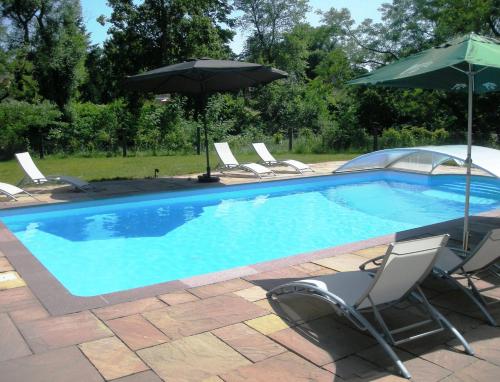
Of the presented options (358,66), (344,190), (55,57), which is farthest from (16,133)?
(358,66)

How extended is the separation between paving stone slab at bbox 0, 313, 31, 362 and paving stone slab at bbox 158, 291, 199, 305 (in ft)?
3.74

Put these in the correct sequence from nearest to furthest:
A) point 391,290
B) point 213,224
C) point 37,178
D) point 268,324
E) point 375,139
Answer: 1. point 391,290
2. point 268,324
3. point 213,224
4. point 37,178
5. point 375,139

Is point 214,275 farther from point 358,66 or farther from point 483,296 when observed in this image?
point 358,66

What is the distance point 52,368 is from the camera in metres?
2.90

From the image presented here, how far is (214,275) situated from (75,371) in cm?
195

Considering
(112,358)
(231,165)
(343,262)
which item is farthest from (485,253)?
(231,165)

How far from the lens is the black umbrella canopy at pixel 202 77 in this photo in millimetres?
9391

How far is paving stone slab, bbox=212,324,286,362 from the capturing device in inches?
122

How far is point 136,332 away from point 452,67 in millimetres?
3586

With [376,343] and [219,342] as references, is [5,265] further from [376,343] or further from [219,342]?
[376,343]

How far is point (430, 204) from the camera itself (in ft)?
32.1

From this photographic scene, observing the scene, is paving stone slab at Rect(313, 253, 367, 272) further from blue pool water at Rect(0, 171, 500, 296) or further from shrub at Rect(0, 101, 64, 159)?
shrub at Rect(0, 101, 64, 159)

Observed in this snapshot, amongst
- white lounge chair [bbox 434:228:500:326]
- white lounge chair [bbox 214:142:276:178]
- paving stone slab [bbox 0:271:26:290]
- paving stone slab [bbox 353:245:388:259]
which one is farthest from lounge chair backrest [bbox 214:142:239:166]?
white lounge chair [bbox 434:228:500:326]

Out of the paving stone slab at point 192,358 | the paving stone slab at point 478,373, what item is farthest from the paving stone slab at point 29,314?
the paving stone slab at point 478,373
